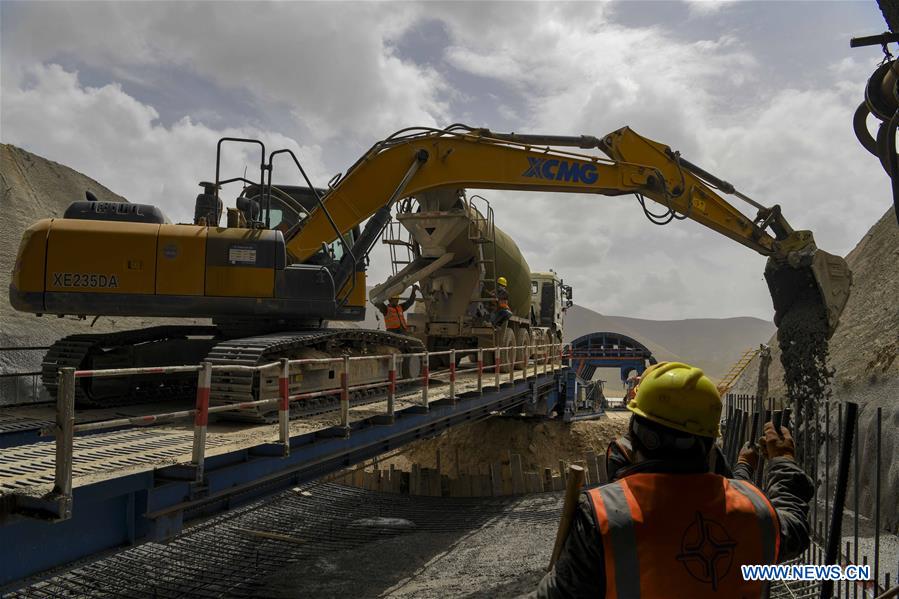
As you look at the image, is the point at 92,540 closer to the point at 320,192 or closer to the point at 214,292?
the point at 214,292

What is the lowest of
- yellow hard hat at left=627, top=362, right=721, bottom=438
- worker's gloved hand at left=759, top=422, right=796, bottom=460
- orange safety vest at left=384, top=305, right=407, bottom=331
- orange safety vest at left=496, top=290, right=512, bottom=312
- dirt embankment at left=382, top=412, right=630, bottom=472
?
dirt embankment at left=382, top=412, right=630, bottom=472

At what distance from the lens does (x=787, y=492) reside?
8.16 feet

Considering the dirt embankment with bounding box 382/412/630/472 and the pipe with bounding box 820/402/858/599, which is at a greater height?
the pipe with bounding box 820/402/858/599

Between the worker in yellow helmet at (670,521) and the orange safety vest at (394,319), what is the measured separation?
11836 millimetres

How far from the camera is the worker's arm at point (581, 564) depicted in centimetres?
195

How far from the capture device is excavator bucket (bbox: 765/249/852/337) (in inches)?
512

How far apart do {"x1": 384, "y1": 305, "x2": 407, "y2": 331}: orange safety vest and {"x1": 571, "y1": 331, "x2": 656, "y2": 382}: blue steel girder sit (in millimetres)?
25903

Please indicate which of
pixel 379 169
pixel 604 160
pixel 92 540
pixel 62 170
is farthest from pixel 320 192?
pixel 62 170

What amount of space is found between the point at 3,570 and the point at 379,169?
878 cm

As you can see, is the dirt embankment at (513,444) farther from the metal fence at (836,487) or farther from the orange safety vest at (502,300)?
the metal fence at (836,487)

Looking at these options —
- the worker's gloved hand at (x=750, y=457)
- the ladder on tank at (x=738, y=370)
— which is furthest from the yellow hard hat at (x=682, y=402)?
the ladder on tank at (x=738, y=370)

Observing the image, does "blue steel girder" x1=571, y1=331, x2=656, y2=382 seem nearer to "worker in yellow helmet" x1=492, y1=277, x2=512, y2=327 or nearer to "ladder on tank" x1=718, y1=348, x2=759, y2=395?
"ladder on tank" x1=718, y1=348, x2=759, y2=395

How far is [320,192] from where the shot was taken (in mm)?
11031

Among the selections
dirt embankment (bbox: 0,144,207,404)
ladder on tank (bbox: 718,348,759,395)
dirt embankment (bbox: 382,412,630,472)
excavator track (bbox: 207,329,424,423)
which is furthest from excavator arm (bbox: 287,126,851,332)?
ladder on tank (bbox: 718,348,759,395)
